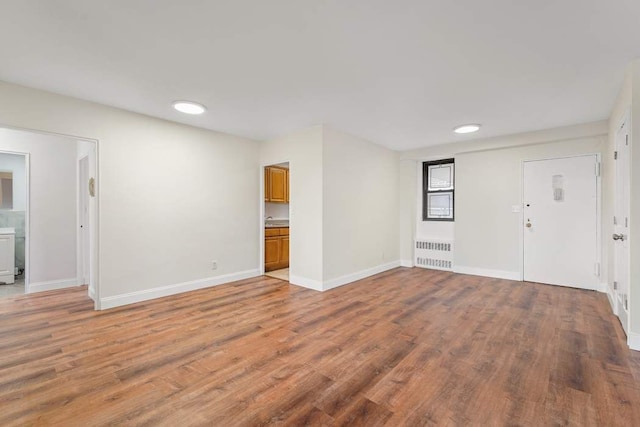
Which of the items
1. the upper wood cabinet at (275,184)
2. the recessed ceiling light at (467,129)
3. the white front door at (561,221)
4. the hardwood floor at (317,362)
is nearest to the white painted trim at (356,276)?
the hardwood floor at (317,362)

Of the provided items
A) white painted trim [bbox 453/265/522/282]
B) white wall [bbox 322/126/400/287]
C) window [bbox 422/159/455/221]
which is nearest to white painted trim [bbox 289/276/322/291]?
white wall [bbox 322/126/400/287]

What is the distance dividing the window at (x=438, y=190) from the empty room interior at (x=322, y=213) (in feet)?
0.15

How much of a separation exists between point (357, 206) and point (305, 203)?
0.99m

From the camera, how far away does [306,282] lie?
439cm

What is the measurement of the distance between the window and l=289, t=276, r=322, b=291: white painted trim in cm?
308

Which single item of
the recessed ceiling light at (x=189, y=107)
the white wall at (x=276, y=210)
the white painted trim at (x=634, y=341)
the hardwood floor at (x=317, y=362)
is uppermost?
the recessed ceiling light at (x=189, y=107)

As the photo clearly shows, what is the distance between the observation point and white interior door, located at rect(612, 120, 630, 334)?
267 cm

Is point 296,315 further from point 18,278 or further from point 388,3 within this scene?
point 18,278

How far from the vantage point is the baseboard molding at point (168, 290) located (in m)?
3.45

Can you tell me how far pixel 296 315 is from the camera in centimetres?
323

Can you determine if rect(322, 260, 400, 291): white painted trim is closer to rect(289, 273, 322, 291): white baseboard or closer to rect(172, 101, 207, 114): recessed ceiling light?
rect(289, 273, 322, 291): white baseboard

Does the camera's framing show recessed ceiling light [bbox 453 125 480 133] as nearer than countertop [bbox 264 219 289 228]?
Yes

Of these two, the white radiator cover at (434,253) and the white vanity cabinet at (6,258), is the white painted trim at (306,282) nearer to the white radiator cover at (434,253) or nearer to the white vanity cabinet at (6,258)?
the white radiator cover at (434,253)

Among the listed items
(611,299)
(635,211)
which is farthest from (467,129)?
(611,299)
